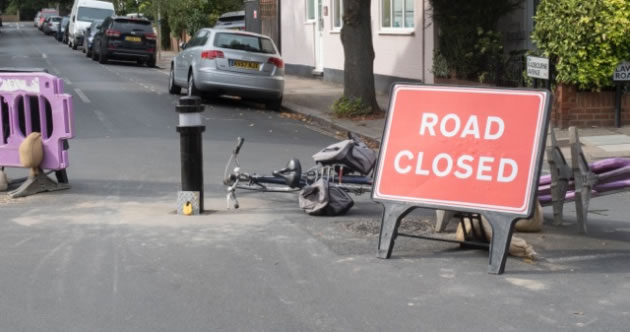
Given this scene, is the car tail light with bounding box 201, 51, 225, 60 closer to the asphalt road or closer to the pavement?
the pavement

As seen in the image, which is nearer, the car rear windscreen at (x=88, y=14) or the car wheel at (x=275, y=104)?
the car wheel at (x=275, y=104)

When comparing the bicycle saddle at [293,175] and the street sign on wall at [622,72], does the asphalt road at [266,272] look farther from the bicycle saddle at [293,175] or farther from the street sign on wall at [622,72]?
the street sign on wall at [622,72]

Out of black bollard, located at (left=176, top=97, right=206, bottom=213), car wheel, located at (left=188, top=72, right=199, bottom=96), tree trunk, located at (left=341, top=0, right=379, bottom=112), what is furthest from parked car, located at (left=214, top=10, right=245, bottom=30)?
black bollard, located at (left=176, top=97, right=206, bottom=213)

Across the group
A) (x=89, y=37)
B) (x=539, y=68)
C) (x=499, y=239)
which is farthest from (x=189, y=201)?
(x=89, y=37)

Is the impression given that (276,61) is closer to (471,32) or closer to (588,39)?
(471,32)

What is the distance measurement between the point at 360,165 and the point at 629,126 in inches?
307

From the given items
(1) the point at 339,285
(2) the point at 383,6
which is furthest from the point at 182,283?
(2) the point at 383,6

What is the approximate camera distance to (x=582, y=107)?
1532 cm

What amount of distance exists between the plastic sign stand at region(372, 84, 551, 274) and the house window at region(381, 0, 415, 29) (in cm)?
1533

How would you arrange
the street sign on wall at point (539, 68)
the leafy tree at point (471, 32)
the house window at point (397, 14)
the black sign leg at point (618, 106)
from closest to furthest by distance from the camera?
the street sign on wall at point (539, 68)
the black sign leg at point (618, 106)
the leafy tree at point (471, 32)
the house window at point (397, 14)

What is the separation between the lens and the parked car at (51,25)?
68113 mm

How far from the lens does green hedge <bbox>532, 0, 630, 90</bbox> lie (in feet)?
47.9

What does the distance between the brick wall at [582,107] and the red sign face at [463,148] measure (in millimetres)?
8471

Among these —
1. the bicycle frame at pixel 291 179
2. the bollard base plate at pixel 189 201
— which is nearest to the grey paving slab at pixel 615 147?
the bicycle frame at pixel 291 179
